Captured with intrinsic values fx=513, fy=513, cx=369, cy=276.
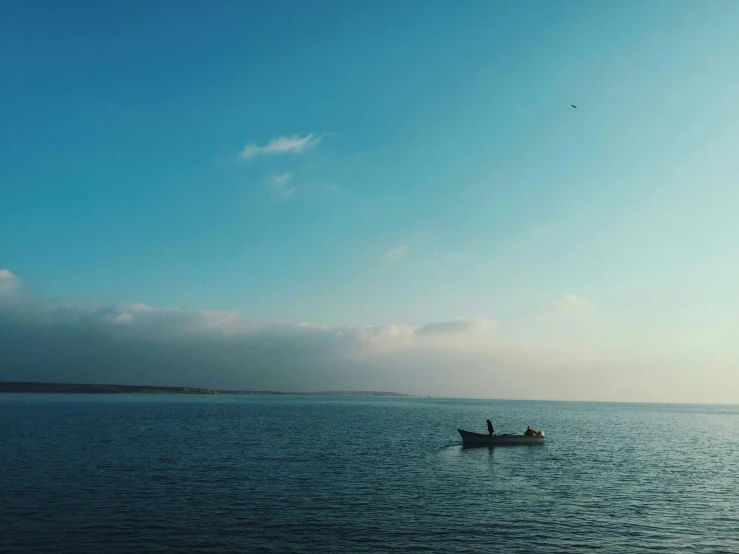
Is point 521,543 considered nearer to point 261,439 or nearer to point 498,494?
point 498,494

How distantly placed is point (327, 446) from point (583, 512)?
137ft

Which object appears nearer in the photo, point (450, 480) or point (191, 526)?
point (191, 526)

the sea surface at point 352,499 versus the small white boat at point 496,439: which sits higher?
the sea surface at point 352,499

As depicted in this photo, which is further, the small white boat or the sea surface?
the small white boat

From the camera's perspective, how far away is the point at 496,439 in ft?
250

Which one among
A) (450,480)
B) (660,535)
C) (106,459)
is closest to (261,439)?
(106,459)

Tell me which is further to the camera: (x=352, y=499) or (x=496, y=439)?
(x=496, y=439)

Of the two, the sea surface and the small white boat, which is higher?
the sea surface

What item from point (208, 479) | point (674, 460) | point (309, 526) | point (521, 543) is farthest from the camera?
point (674, 460)

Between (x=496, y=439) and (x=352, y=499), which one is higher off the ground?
(x=352, y=499)

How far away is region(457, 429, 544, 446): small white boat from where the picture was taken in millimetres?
74688

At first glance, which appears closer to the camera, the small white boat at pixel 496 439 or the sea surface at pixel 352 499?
the sea surface at pixel 352 499

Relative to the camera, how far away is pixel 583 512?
35.4 meters

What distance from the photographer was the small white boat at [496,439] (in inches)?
2940
